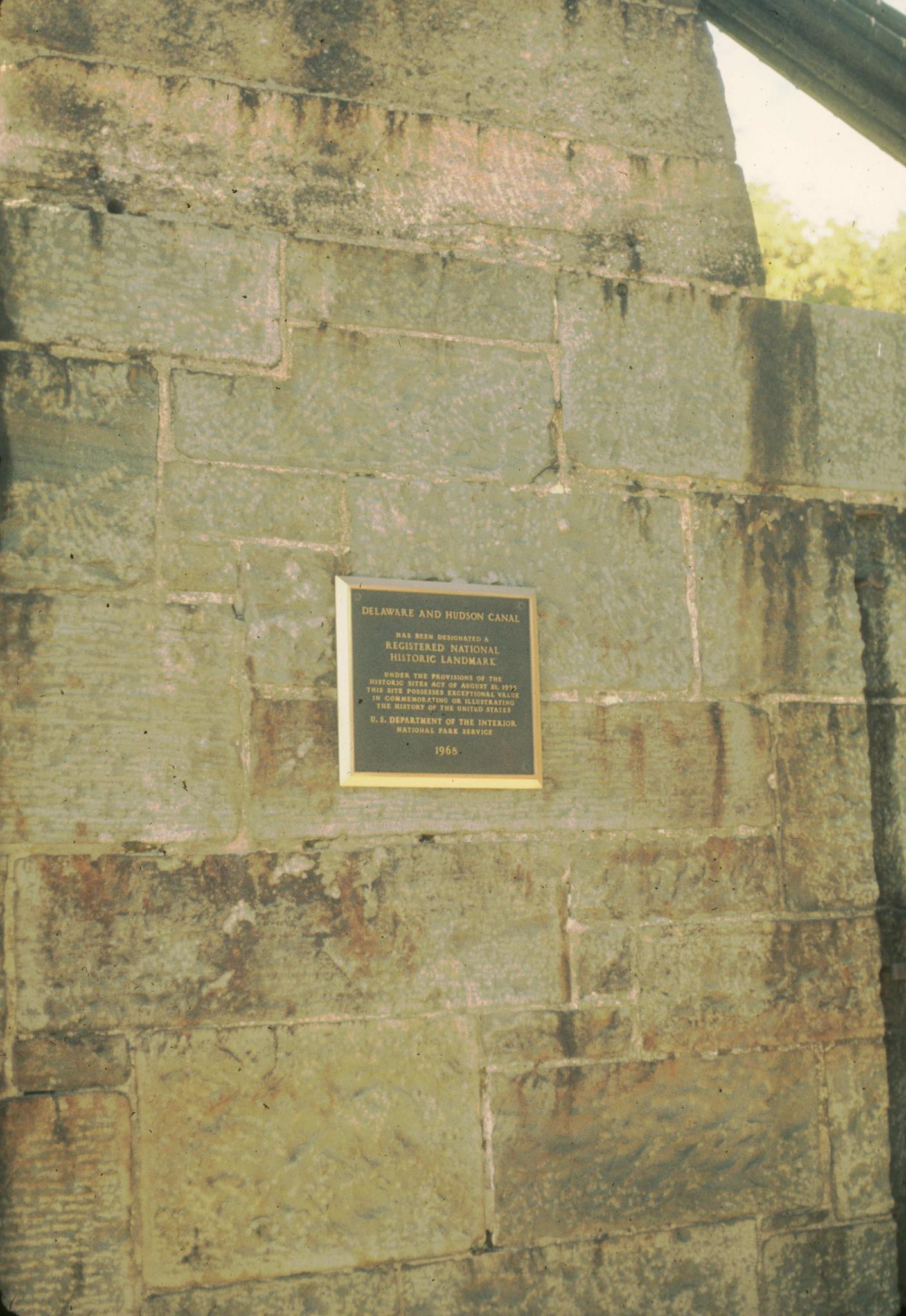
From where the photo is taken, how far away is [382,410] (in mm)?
3615

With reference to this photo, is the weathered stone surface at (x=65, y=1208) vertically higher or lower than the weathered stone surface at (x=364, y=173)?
lower

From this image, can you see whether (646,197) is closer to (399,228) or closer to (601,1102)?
(399,228)

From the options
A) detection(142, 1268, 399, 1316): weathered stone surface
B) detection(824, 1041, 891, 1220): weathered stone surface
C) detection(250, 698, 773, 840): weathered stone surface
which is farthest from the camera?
detection(824, 1041, 891, 1220): weathered stone surface

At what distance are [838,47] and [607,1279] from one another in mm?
3925

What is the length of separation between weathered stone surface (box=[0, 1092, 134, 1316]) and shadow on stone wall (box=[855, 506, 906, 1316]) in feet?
7.39

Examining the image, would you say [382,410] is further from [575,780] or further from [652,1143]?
[652,1143]

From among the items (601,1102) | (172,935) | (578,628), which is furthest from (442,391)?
(601,1102)


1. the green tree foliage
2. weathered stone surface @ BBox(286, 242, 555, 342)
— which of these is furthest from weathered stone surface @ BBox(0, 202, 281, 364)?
the green tree foliage

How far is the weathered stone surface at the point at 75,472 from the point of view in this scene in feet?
10.6

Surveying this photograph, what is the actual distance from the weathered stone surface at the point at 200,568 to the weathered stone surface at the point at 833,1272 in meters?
2.40

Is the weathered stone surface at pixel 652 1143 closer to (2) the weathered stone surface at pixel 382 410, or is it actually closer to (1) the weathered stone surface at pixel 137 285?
(2) the weathered stone surface at pixel 382 410

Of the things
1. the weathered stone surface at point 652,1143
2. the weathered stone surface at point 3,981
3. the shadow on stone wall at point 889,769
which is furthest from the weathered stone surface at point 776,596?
the weathered stone surface at point 3,981

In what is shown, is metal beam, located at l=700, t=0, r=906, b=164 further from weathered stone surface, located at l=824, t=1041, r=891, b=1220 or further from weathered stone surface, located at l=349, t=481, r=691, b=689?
weathered stone surface, located at l=824, t=1041, r=891, b=1220

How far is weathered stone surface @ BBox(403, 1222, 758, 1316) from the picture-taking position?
328cm
